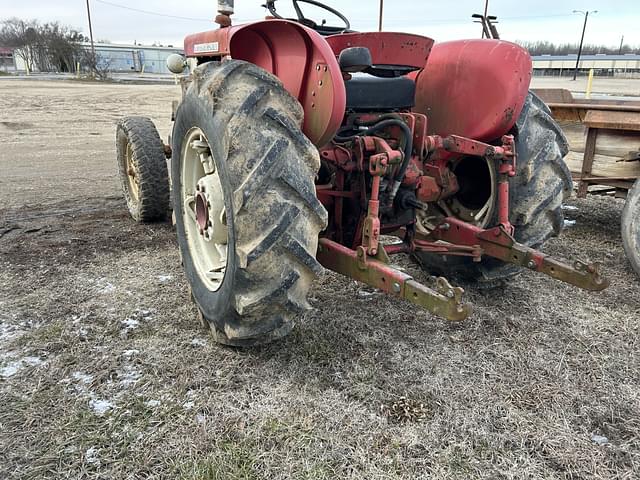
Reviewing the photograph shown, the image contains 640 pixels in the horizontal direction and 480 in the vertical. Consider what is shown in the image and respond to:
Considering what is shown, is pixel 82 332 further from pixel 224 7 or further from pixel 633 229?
pixel 633 229

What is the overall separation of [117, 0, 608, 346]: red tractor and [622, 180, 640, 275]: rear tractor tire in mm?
1067

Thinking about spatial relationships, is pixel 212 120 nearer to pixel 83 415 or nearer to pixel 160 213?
pixel 83 415

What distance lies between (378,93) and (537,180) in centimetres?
103

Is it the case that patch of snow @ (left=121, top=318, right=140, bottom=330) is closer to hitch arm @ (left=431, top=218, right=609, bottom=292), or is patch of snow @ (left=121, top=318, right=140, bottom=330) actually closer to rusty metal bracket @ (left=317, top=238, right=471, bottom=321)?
rusty metal bracket @ (left=317, top=238, right=471, bottom=321)

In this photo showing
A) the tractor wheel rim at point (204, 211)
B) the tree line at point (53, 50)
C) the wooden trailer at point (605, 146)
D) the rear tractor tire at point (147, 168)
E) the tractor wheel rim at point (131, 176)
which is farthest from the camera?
the tree line at point (53, 50)

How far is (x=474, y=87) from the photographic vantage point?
3.01 meters

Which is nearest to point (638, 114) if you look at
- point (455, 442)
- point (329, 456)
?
point (455, 442)

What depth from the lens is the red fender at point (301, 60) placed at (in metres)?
2.39

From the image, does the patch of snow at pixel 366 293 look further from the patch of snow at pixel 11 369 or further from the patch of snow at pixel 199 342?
the patch of snow at pixel 11 369

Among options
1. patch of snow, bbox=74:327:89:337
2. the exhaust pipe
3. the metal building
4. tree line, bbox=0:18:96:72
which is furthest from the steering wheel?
the metal building

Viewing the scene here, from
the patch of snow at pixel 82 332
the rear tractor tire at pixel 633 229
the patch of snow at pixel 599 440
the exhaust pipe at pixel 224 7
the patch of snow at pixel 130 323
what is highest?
the exhaust pipe at pixel 224 7

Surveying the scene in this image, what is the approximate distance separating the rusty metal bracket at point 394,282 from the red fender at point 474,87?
1056 millimetres

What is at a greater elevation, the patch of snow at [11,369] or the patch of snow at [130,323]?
the patch of snow at [11,369]

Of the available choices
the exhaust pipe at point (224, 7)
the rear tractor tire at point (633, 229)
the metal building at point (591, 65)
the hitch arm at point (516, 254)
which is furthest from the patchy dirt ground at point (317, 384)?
the metal building at point (591, 65)
